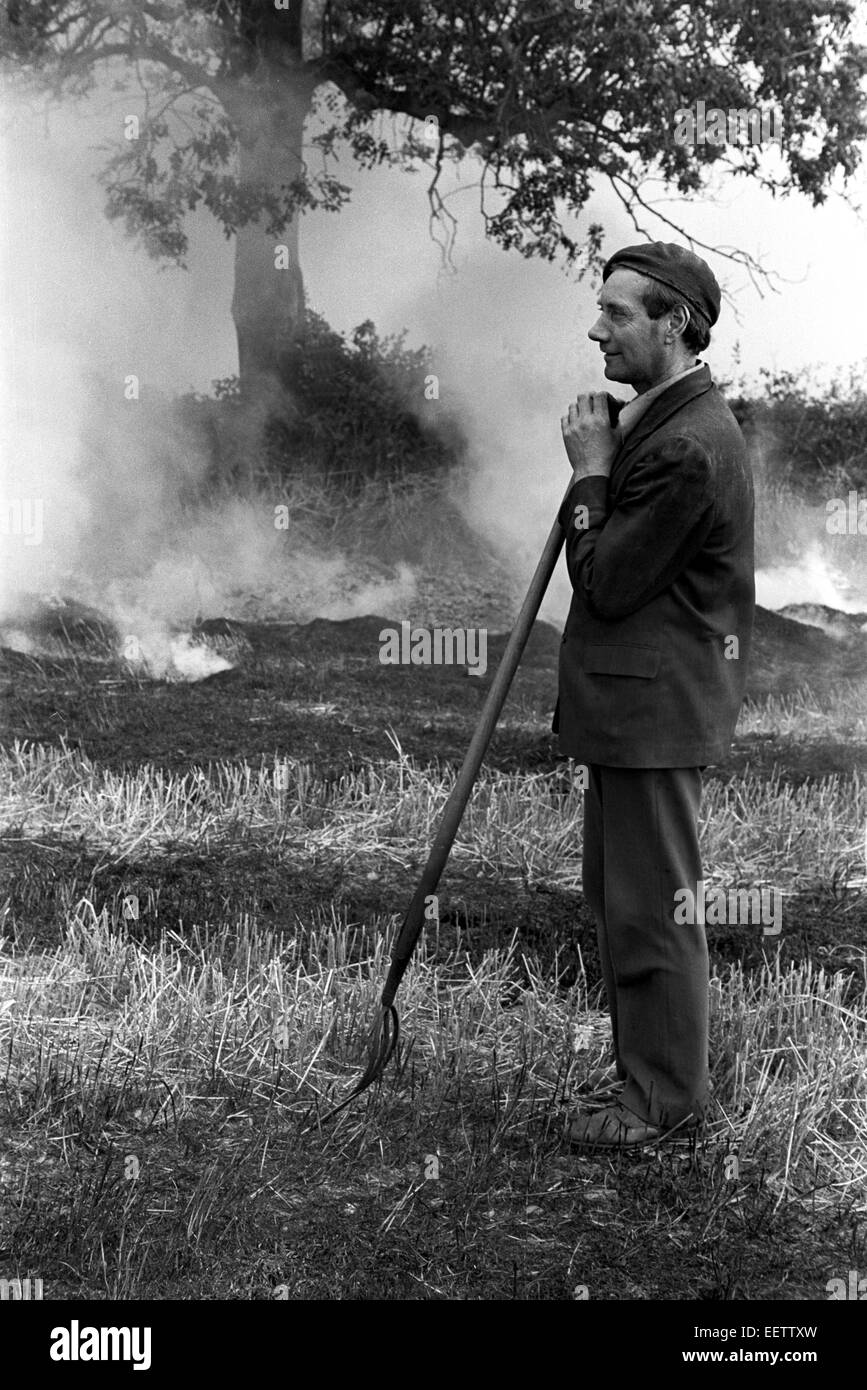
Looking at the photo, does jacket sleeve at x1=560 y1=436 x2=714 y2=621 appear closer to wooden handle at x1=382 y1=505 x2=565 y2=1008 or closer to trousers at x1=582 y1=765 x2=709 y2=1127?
wooden handle at x1=382 y1=505 x2=565 y2=1008

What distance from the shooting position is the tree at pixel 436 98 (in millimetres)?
7438

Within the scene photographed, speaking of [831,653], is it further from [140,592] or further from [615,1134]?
[615,1134]

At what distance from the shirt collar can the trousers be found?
2.18 feet

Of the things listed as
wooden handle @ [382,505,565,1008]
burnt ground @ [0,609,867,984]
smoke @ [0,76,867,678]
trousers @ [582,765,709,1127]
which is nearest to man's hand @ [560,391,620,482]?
wooden handle @ [382,505,565,1008]

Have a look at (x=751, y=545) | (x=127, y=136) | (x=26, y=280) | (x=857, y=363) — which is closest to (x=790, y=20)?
(x=857, y=363)

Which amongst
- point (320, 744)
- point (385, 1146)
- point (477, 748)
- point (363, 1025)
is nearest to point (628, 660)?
point (477, 748)

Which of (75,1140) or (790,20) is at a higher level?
(790,20)

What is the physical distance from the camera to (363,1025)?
3.79 meters

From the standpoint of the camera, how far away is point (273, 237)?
7617 mm

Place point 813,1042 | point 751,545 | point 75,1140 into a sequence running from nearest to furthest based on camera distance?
point 751,545, point 75,1140, point 813,1042

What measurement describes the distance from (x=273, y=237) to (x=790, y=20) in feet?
8.73

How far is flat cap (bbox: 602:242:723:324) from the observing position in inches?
116

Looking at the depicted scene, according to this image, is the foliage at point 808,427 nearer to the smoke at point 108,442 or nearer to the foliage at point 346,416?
the foliage at point 346,416

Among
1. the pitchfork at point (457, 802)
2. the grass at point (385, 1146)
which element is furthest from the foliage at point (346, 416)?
the pitchfork at point (457, 802)
